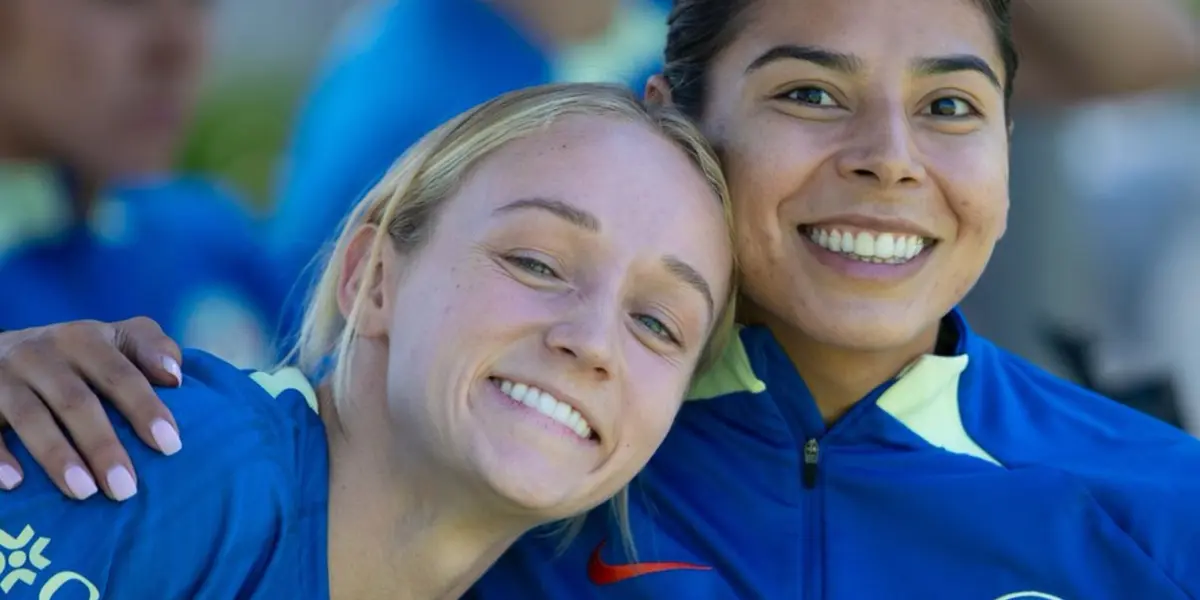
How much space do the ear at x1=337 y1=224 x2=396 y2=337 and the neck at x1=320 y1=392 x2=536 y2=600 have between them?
0.12 metres

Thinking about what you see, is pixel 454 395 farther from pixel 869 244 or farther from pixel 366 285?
pixel 869 244

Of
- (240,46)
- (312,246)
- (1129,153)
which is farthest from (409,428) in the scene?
(1129,153)

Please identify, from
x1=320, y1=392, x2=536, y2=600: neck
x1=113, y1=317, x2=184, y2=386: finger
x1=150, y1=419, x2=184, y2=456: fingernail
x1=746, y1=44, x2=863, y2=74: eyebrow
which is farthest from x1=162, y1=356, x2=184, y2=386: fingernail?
x1=746, y1=44, x2=863, y2=74: eyebrow

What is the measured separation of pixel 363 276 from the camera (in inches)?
68.3

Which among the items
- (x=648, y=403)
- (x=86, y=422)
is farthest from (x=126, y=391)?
(x=648, y=403)

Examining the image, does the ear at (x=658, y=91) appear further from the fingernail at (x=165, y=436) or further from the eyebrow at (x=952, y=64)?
the fingernail at (x=165, y=436)

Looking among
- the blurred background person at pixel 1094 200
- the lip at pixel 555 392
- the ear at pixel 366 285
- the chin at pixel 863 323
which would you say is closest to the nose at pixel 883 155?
the chin at pixel 863 323

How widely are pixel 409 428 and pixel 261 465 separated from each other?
18 centimetres

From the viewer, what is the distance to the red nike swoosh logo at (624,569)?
1724 mm

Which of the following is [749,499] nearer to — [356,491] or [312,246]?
[356,491]

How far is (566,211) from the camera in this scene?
1585 mm

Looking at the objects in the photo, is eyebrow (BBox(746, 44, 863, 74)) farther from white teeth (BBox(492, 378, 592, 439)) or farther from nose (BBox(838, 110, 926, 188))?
white teeth (BBox(492, 378, 592, 439))

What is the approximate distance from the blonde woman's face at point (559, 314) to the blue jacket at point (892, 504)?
0.20 meters

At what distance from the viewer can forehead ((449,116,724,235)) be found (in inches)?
63.1
